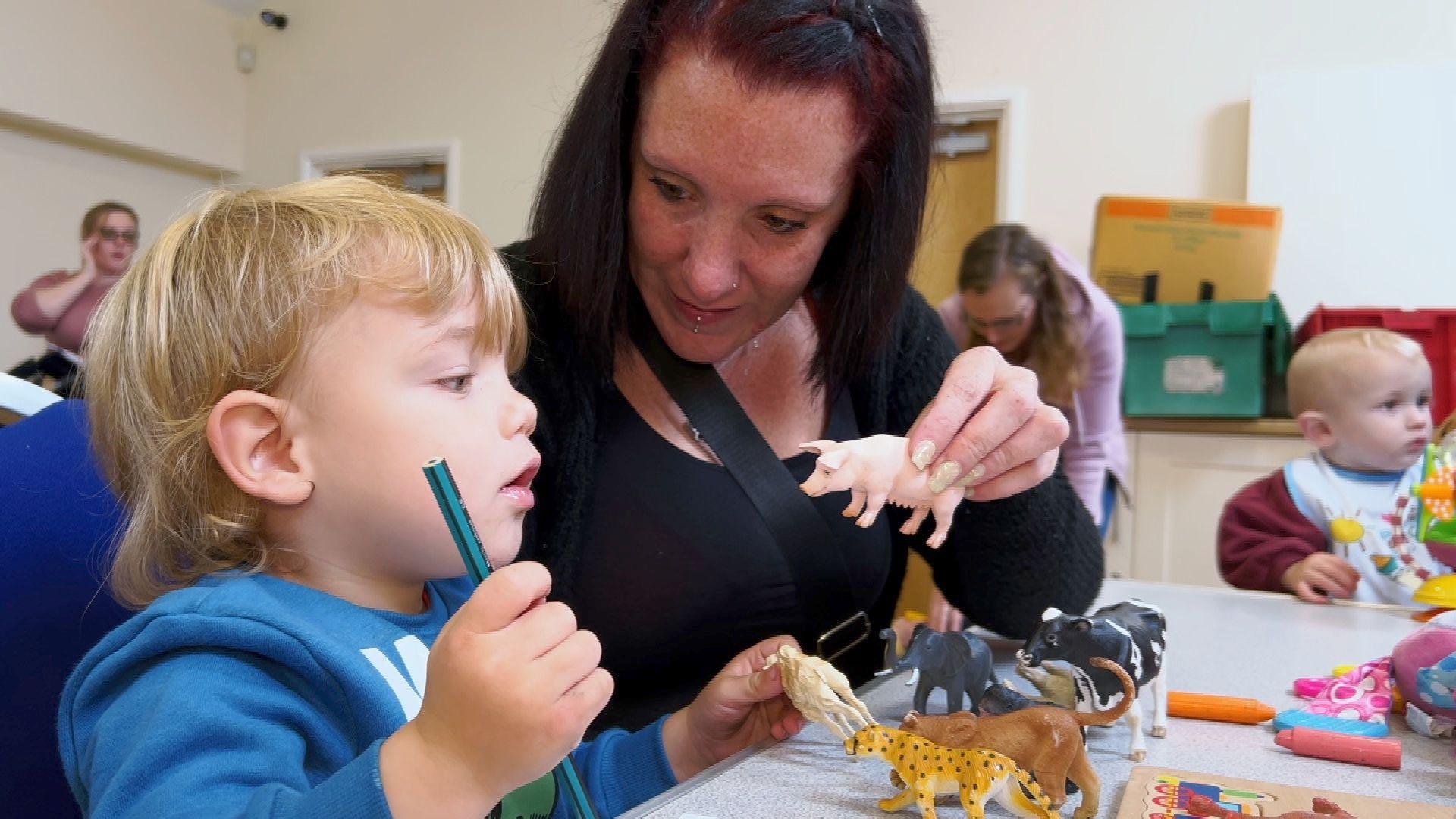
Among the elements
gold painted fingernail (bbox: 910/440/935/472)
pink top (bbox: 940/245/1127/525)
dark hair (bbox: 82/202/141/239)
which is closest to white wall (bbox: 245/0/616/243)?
dark hair (bbox: 82/202/141/239)

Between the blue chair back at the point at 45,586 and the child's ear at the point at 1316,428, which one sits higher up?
the blue chair back at the point at 45,586

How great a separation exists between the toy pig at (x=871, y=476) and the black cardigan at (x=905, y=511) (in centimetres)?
30

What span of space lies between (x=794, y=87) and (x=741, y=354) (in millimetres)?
342

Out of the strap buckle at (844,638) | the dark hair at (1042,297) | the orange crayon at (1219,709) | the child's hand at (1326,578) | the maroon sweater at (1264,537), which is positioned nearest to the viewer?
the orange crayon at (1219,709)

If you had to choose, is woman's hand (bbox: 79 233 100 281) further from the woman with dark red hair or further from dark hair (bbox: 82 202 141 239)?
the woman with dark red hair

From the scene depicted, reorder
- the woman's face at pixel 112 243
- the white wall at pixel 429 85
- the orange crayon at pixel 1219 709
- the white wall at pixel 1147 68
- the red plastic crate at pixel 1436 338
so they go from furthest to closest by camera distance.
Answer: the white wall at pixel 429 85 → the woman's face at pixel 112 243 → the white wall at pixel 1147 68 → the red plastic crate at pixel 1436 338 → the orange crayon at pixel 1219 709

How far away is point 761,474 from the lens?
1067mm

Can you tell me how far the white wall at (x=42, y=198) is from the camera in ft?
14.7

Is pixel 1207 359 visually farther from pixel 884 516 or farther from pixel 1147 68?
pixel 884 516

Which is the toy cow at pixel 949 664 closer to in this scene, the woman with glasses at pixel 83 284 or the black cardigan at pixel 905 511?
the black cardigan at pixel 905 511

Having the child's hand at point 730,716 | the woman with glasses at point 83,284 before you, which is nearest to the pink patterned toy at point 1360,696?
the child's hand at point 730,716

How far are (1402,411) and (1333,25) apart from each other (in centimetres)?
193

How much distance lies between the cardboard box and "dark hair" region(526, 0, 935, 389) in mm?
2298

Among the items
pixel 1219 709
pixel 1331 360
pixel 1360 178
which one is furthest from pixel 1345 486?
pixel 1360 178
